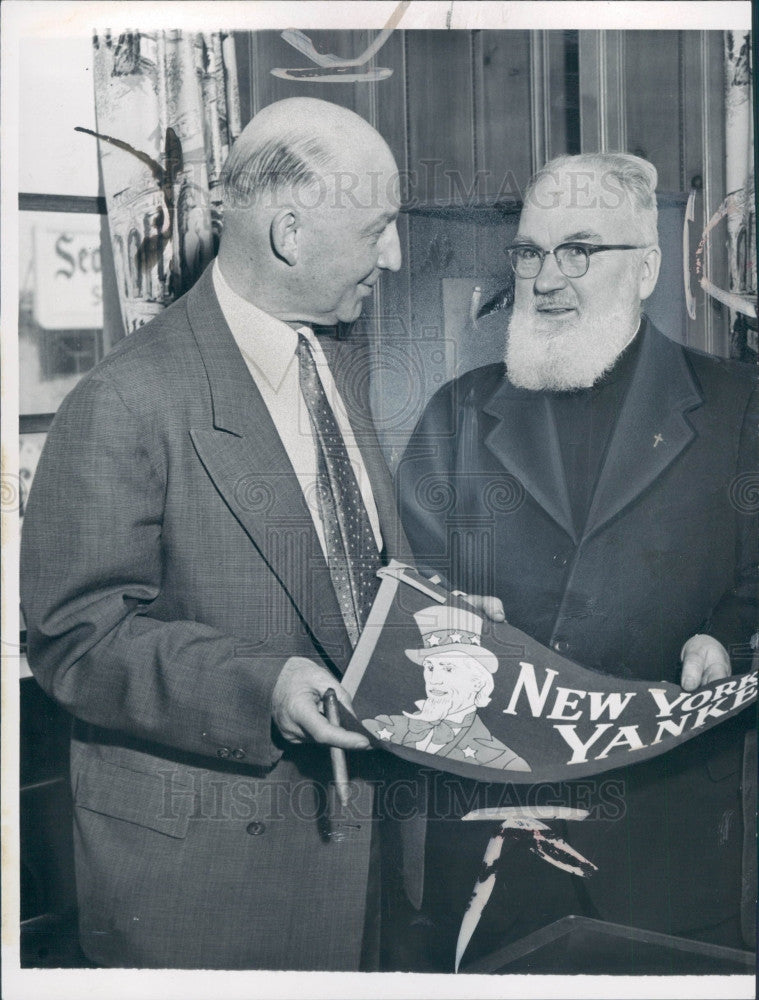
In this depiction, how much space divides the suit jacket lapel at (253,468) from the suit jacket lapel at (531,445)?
51 centimetres

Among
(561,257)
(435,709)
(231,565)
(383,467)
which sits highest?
(561,257)

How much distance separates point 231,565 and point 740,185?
61.2 inches

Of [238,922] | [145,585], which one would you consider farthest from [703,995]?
[145,585]

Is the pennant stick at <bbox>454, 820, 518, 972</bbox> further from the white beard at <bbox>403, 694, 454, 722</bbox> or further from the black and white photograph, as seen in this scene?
the white beard at <bbox>403, 694, 454, 722</bbox>

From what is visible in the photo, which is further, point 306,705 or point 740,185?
point 740,185

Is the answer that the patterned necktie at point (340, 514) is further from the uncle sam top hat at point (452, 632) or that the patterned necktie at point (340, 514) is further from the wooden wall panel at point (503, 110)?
the wooden wall panel at point (503, 110)

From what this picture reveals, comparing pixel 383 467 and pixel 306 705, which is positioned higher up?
pixel 383 467

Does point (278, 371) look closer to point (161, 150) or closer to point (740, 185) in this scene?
point (161, 150)

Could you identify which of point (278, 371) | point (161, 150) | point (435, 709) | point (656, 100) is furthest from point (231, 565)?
point (656, 100)

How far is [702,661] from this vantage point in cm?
256

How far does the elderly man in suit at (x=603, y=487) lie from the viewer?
254 cm

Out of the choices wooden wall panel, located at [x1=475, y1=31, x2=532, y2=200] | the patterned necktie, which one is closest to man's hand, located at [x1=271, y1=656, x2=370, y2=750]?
the patterned necktie

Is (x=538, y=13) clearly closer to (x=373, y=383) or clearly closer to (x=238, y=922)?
(x=373, y=383)

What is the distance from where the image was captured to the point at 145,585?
2.48 meters
